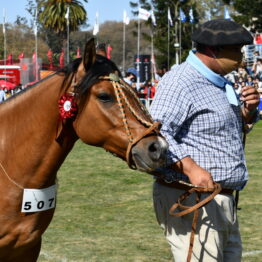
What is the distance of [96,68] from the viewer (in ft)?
10.4

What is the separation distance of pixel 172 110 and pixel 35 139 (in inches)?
33.3

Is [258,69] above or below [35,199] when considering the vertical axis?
below

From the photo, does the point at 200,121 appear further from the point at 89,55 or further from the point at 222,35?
the point at 89,55

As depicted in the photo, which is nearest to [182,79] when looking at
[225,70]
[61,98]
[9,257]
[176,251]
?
[225,70]

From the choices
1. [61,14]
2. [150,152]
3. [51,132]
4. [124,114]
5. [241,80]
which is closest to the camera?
[150,152]

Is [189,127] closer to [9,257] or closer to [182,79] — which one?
[182,79]

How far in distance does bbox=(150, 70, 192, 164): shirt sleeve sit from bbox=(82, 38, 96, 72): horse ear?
0.46 meters

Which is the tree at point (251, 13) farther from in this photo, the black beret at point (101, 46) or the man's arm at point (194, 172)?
the man's arm at point (194, 172)

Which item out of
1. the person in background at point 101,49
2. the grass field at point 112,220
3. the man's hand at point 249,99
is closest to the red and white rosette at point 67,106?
the person in background at point 101,49

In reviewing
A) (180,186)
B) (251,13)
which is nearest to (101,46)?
(180,186)

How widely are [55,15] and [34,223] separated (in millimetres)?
55957

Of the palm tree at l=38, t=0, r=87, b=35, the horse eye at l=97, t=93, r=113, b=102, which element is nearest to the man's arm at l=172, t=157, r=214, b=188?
the horse eye at l=97, t=93, r=113, b=102

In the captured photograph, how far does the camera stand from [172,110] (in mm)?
3223

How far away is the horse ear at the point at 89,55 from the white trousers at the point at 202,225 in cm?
91
